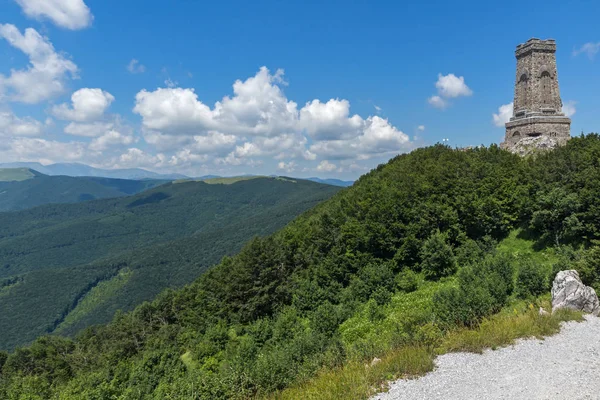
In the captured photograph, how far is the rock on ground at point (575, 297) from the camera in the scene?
1609cm

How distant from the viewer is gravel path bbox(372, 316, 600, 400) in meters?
10.7

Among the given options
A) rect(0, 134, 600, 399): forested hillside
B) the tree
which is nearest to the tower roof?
rect(0, 134, 600, 399): forested hillside

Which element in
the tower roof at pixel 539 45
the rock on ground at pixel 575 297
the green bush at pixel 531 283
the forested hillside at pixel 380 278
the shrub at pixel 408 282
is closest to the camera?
the rock on ground at pixel 575 297

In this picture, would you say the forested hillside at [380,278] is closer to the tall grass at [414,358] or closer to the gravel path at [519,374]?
the tall grass at [414,358]

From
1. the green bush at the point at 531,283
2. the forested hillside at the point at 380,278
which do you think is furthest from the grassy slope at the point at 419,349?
the green bush at the point at 531,283

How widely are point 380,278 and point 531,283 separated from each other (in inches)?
472

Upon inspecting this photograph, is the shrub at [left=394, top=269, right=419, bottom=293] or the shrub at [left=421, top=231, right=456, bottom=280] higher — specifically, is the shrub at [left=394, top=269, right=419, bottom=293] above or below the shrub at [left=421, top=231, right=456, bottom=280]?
below

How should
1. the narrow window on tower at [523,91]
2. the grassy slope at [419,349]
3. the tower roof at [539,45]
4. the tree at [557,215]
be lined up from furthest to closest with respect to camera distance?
the narrow window on tower at [523,91]
the tower roof at [539,45]
the tree at [557,215]
the grassy slope at [419,349]

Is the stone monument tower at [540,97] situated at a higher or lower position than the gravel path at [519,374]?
higher

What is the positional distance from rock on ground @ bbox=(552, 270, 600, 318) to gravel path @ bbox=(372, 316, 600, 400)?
2.58 metres

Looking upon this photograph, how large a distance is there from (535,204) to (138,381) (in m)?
40.0

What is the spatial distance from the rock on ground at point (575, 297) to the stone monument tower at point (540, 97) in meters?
28.3

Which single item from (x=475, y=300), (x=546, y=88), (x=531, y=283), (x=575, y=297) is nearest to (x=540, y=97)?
(x=546, y=88)

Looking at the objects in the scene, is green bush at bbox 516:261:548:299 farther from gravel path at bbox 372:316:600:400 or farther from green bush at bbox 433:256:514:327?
gravel path at bbox 372:316:600:400
